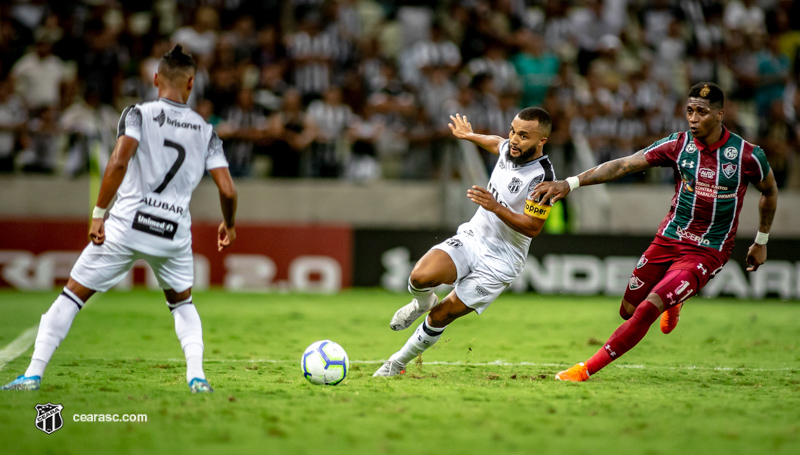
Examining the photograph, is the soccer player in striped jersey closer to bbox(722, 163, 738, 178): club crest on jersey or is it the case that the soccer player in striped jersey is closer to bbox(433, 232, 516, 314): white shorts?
bbox(722, 163, 738, 178): club crest on jersey

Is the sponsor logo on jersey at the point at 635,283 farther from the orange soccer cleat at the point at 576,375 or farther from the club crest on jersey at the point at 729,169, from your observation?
the club crest on jersey at the point at 729,169

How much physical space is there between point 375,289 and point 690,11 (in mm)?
10010

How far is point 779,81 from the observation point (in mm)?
16797

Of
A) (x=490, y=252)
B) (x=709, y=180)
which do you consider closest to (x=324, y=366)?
(x=490, y=252)

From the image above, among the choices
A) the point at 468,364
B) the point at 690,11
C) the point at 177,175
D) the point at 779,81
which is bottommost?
the point at 468,364

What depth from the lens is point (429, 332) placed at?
21.9 feet

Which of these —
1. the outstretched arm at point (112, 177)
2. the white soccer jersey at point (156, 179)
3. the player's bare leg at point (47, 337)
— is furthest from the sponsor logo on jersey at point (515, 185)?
the player's bare leg at point (47, 337)

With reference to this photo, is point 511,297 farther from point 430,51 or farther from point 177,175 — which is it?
point 177,175

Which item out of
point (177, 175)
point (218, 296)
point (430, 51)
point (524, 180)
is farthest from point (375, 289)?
point (177, 175)

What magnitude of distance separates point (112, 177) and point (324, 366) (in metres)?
2.03

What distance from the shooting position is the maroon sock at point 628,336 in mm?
6656

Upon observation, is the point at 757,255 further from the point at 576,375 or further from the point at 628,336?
the point at 576,375

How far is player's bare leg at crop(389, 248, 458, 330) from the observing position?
262 inches

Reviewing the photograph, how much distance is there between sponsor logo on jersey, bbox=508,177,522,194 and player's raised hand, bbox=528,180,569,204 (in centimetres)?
25
